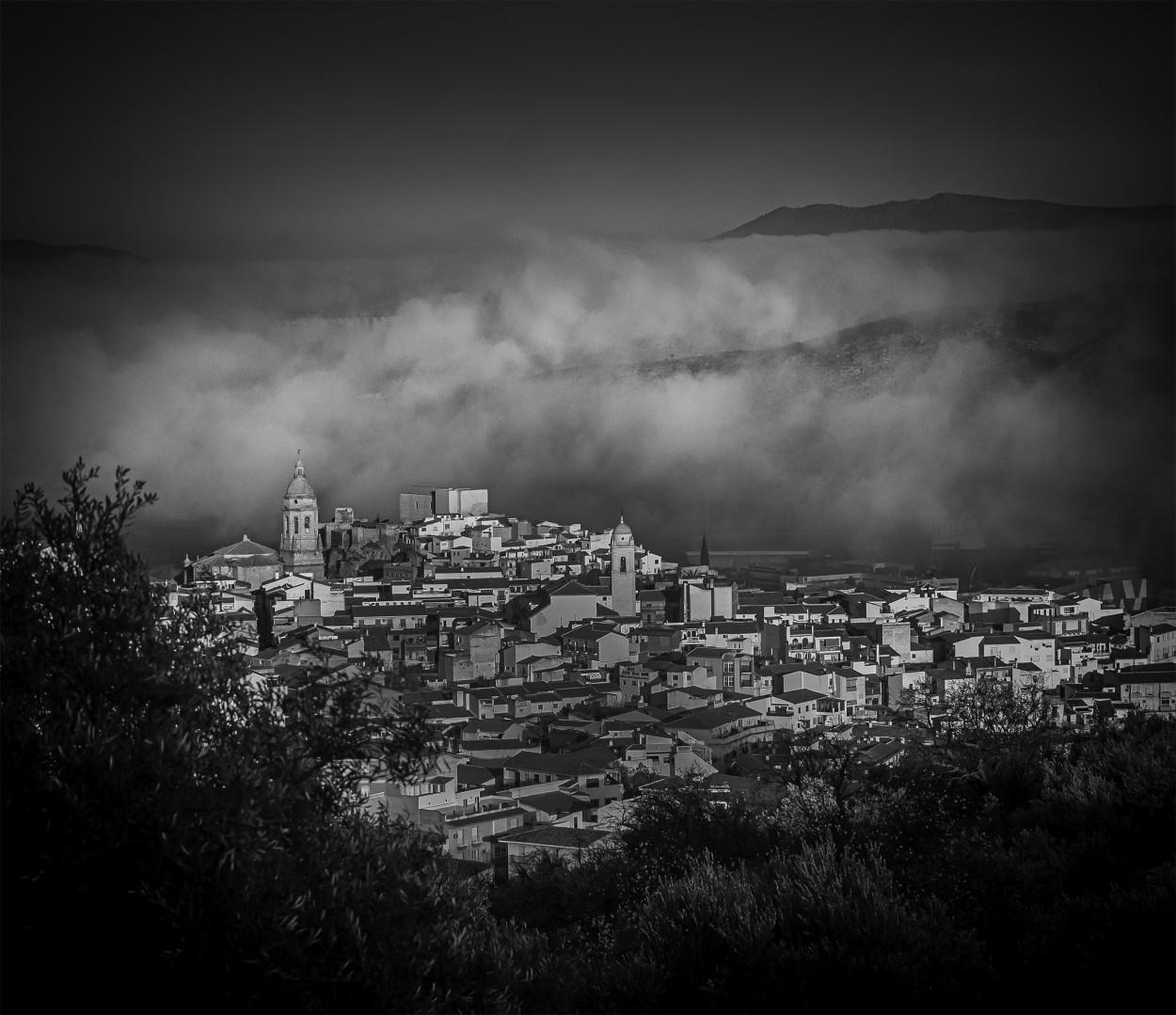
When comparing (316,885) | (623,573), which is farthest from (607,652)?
(316,885)

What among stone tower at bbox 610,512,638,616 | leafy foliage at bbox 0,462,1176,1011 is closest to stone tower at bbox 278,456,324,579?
stone tower at bbox 610,512,638,616

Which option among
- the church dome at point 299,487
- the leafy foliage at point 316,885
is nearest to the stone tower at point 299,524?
the church dome at point 299,487

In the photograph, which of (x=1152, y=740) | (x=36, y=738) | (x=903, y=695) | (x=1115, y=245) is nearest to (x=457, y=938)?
(x=36, y=738)

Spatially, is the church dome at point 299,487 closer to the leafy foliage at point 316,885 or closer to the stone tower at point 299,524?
the stone tower at point 299,524

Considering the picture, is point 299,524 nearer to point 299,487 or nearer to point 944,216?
point 299,487

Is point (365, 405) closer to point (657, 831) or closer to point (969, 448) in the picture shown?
point (969, 448)

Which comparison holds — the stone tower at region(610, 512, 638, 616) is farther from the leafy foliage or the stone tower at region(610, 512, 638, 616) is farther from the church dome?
the leafy foliage
